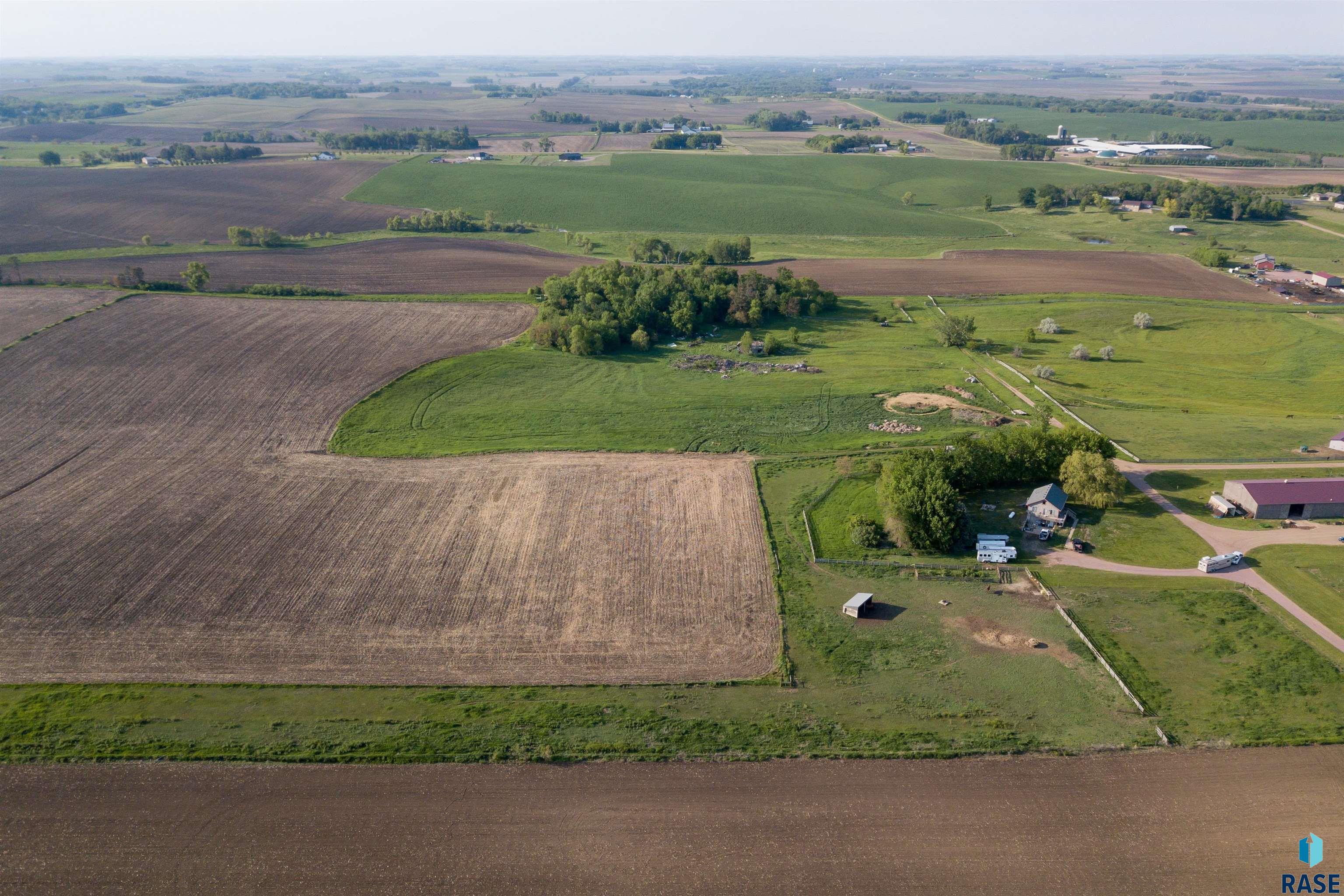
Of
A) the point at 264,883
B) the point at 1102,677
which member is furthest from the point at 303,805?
the point at 1102,677

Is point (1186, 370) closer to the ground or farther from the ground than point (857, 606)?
farther from the ground

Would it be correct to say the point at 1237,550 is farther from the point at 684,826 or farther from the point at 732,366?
the point at 732,366

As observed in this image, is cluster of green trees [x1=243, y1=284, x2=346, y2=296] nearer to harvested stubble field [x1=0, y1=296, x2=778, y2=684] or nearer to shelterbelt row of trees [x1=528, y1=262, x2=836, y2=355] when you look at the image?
harvested stubble field [x1=0, y1=296, x2=778, y2=684]

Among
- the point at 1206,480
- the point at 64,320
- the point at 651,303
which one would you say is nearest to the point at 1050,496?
the point at 1206,480

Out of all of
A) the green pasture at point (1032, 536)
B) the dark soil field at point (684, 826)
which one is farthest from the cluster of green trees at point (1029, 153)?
the dark soil field at point (684, 826)

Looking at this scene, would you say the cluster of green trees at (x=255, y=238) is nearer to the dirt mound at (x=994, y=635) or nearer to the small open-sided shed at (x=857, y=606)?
the small open-sided shed at (x=857, y=606)

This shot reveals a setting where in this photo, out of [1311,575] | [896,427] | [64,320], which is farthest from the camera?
[64,320]
